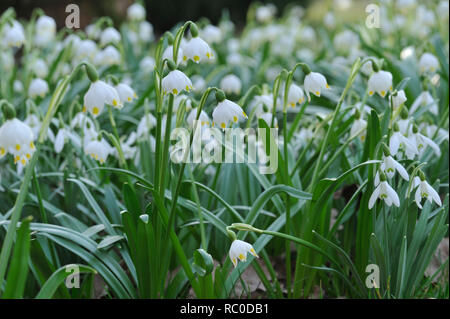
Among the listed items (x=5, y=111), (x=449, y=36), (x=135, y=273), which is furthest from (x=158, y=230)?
(x=449, y=36)

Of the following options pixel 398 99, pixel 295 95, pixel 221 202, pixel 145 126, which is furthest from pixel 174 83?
pixel 145 126

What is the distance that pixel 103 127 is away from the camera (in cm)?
289

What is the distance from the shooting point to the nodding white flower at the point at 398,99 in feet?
5.79

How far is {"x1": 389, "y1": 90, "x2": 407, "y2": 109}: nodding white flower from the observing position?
1.77 metres

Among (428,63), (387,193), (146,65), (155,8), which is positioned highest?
(155,8)

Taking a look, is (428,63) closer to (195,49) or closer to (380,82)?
(380,82)

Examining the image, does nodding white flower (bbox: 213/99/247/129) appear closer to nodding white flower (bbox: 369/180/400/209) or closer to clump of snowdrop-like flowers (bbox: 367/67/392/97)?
nodding white flower (bbox: 369/180/400/209)

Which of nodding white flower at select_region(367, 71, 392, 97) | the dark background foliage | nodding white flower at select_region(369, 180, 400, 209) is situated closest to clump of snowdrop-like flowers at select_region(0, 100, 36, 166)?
nodding white flower at select_region(369, 180, 400, 209)

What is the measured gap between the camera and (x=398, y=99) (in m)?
1.82

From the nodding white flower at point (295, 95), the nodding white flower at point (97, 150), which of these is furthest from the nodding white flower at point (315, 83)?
the nodding white flower at point (97, 150)

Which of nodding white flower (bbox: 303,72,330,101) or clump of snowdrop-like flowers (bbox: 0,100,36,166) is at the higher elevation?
nodding white flower (bbox: 303,72,330,101)

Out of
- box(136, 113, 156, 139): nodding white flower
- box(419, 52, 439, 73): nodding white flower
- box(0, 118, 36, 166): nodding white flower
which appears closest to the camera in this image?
box(0, 118, 36, 166): nodding white flower

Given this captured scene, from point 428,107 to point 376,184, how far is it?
82 centimetres

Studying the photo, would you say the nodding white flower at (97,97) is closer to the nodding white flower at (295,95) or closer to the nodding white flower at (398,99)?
the nodding white flower at (295,95)
